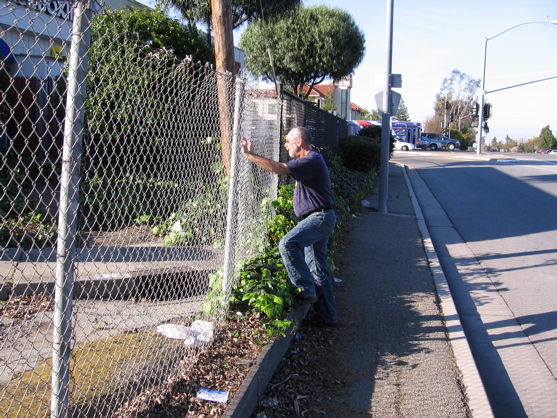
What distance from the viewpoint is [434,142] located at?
5772 centimetres

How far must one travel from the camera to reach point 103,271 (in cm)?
550

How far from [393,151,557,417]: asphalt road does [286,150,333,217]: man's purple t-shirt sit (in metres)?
2.03

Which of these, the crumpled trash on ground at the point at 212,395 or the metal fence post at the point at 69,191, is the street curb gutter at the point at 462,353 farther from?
the metal fence post at the point at 69,191

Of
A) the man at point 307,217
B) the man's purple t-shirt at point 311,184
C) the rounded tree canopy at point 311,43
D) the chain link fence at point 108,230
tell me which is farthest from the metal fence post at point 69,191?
the rounded tree canopy at point 311,43

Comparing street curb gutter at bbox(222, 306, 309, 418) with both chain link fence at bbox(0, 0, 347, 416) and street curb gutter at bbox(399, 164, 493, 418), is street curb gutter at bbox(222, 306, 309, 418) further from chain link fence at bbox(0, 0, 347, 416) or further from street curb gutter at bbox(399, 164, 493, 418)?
street curb gutter at bbox(399, 164, 493, 418)

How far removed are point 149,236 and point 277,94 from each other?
2.52 m

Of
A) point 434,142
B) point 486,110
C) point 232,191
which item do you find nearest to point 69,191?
point 232,191

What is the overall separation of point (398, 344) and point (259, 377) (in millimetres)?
1679

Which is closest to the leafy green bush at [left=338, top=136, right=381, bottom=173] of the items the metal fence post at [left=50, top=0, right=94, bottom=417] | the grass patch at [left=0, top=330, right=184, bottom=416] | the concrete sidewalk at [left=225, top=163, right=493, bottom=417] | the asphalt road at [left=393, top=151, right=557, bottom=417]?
the asphalt road at [left=393, top=151, right=557, bottom=417]

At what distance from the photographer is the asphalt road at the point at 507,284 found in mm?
4242

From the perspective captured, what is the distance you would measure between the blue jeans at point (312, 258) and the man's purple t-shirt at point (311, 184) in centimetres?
9

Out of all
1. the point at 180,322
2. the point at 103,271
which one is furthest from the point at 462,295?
the point at 103,271

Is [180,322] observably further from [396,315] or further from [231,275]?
[396,315]

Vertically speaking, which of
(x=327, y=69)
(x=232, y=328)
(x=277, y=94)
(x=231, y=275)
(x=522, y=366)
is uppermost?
(x=327, y=69)
